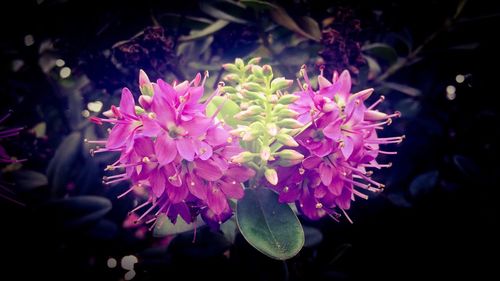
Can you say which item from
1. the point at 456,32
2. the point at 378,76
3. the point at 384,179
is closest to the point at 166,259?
the point at 384,179

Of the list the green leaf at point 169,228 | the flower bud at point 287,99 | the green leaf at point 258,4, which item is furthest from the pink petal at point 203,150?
the green leaf at point 258,4

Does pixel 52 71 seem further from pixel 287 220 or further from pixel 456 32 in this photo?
pixel 456 32

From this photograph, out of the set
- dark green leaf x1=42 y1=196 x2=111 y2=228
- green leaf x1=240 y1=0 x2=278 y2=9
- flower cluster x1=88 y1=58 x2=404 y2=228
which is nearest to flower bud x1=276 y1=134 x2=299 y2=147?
flower cluster x1=88 y1=58 x2=404 y2=228

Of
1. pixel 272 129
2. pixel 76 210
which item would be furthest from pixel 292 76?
pixel 76 210

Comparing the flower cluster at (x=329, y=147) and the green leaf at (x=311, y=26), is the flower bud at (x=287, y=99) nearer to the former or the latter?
the flower cluster at (x=329, y=147)

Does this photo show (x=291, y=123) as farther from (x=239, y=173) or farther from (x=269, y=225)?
(x=269, y=225)
